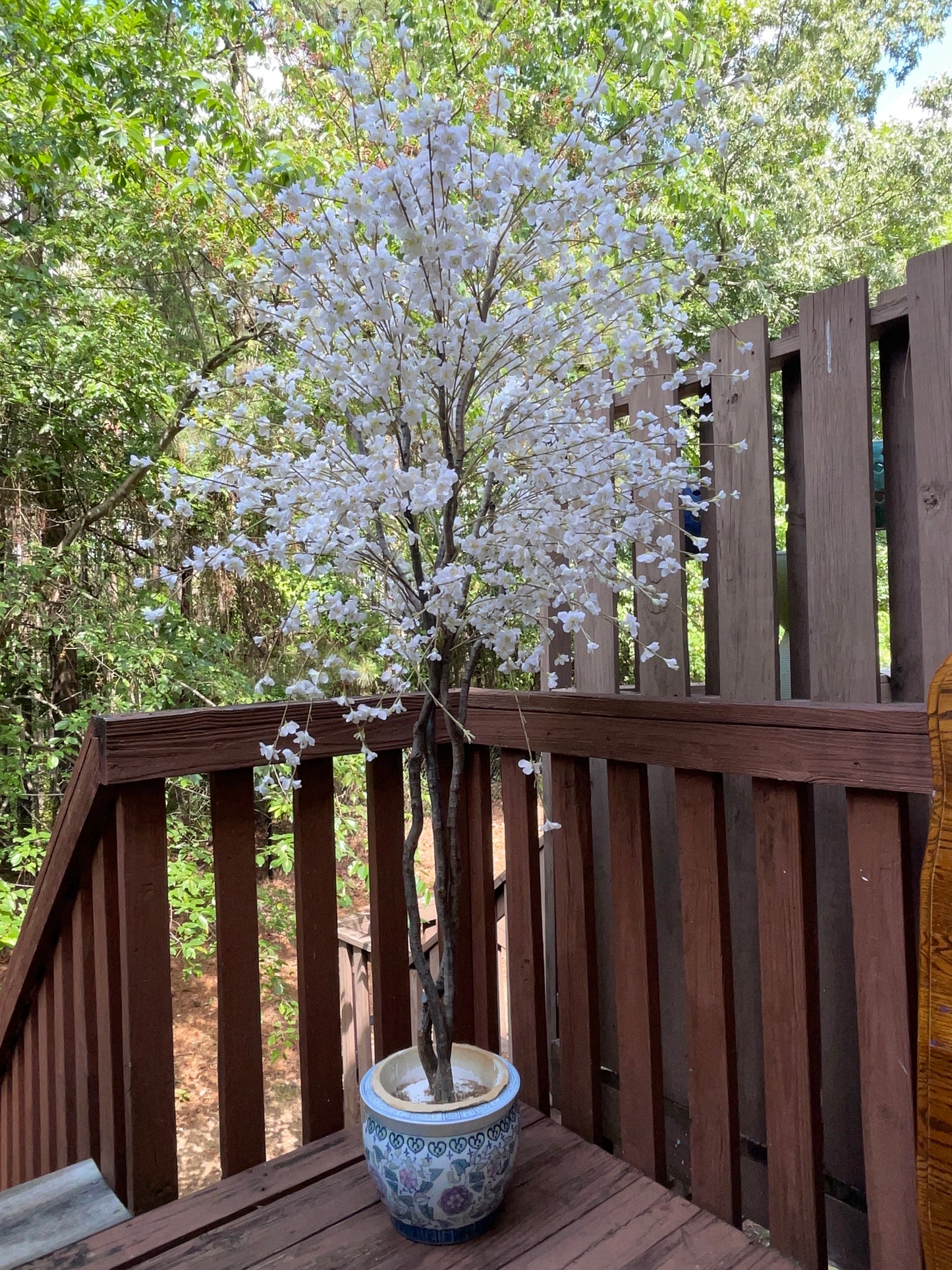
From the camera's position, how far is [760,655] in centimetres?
124

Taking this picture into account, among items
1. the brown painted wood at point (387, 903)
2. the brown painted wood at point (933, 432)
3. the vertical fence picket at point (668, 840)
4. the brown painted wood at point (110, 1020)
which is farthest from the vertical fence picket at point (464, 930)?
the brown painted wood at point (933, 432)

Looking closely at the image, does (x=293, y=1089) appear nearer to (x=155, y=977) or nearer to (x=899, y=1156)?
(x=155, y=977)

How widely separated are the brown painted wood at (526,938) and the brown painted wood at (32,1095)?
1012 millimetres

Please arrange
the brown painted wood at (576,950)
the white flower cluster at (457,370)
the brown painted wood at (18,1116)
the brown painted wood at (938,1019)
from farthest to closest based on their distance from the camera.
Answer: the brown painted wood at (18,1116) < the brown painted wood at (576,950) < the white flower cluster at (457,370) < the brown painted wood at (938,1019)

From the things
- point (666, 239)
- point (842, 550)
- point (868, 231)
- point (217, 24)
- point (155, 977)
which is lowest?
point (155, 977)

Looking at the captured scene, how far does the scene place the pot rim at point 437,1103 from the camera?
96 centimetres

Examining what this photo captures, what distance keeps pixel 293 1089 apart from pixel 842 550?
403 cm

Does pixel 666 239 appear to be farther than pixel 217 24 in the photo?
No

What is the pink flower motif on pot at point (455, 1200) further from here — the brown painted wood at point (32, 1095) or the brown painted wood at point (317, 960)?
the brown painted wood at point (32, 1095)

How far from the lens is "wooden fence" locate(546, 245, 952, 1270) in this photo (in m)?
1.04

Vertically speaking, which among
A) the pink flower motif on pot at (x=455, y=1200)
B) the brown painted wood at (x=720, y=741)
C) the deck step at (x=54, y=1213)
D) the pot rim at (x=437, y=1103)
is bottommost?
the deck step at (x=54, y=1213)

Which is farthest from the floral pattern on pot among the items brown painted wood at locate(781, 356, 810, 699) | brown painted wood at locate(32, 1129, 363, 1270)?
brown painted wood at locate(781, 356, 810, 699)

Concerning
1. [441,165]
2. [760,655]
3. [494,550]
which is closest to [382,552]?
[494,550]

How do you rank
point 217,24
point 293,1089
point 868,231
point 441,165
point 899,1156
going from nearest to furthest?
point 441,165 < point 899,1156 < point 217,24 < point 293,1089 < point 868,231
